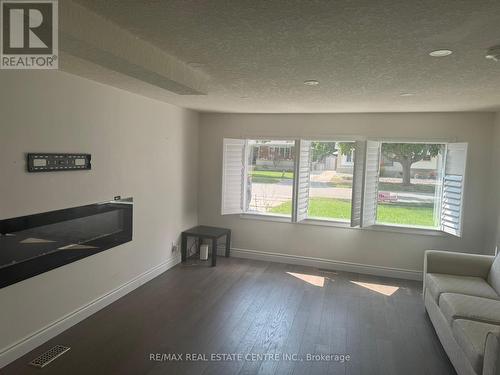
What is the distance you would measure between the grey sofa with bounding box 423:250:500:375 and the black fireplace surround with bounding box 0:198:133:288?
3205mm

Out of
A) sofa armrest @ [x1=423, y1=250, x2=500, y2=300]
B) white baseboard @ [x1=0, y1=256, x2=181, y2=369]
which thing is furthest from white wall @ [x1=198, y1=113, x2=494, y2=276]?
white baseboard @ [x1=0, y1=256, x2=181, y2=369]

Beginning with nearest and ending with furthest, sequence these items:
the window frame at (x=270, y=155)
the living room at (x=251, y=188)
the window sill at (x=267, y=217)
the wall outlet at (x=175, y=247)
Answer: the living room at (x=251, y=188)
the wall outlet at (x=175, y=247)
the window frame at (x=270, y=155)
the window sill at (x=267, y=217)

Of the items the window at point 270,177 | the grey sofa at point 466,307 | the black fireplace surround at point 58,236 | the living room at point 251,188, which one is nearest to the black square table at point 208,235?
the living room at point 251,188

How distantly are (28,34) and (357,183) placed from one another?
4.05 m

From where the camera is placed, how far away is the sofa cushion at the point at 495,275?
128 inches

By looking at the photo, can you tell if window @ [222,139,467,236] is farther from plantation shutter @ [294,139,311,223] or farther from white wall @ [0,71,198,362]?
white wall @ [0,71,198,362]

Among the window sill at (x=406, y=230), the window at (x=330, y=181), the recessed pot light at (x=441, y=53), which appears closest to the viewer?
the recessed pot light at (x=441, y=53)

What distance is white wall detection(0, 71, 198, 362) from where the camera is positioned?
2.60m

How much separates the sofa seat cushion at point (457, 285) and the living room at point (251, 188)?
35 mm

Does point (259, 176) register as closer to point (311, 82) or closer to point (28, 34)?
point (311, 82)

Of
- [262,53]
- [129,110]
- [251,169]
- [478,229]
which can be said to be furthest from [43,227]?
[478,229]

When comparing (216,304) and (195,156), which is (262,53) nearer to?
(216,304)

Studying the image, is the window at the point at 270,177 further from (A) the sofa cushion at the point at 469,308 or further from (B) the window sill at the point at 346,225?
(A) the sofa cushion at the point at 469,308

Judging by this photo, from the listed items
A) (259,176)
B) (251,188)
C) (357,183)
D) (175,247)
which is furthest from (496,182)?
(175,247)
